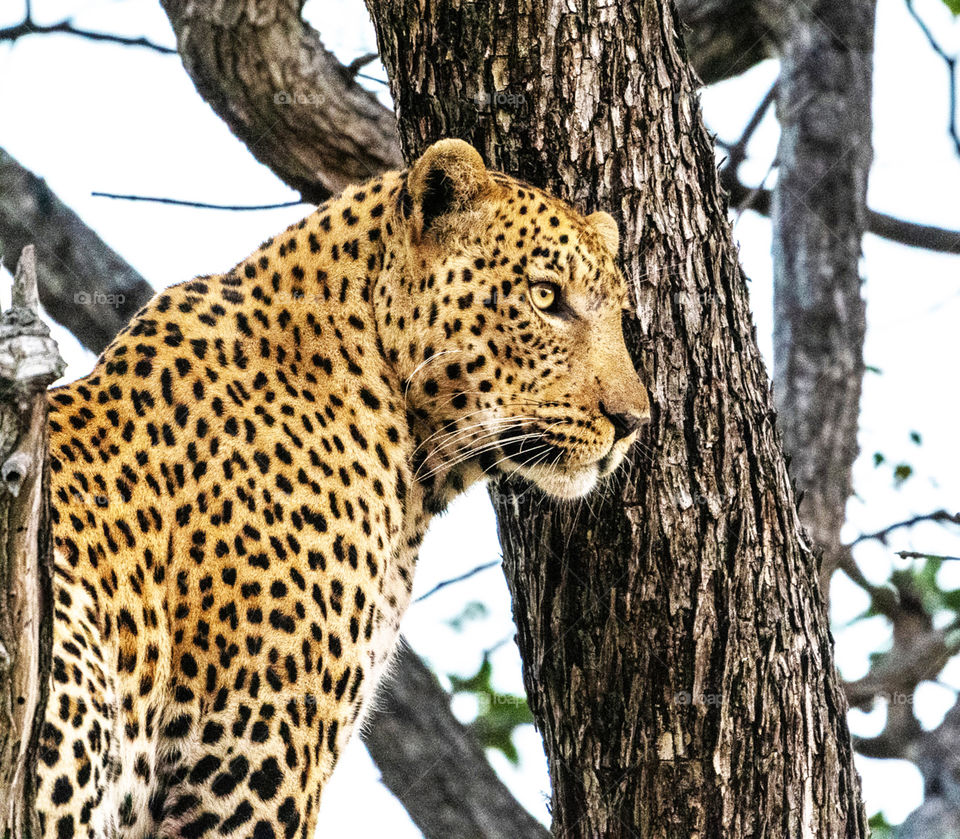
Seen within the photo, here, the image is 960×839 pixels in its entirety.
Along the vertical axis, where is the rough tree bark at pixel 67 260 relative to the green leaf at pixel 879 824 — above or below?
above

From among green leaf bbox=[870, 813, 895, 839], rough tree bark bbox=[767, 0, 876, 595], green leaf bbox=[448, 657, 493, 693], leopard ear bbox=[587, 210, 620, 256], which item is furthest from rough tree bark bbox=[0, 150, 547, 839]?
leopard ear bbox=[587, 210, 620, 256]

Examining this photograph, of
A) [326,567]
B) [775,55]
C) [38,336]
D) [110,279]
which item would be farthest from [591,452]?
[775,55]

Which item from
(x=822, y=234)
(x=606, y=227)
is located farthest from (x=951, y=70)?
(x=606, y=227)

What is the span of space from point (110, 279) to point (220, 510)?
17.2 ft

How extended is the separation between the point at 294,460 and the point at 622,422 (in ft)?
4.64

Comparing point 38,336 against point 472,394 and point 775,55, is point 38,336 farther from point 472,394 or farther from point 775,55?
point 775,55

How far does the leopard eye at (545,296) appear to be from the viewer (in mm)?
6027

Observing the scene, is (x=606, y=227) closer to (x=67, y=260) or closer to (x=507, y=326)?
(x=507, y=326)

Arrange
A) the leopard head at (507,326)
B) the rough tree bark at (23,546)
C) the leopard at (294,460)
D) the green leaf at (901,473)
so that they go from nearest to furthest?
Result: 1. the rough tree bark at (23,546)
2. the leopard at (294,460)
3. the leopard head at (507,326)
4. the green leaf at (901,473)

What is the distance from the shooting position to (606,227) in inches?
241

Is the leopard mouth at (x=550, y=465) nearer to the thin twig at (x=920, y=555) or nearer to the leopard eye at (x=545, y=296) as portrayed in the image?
the leopard eye at (x=545, y=296)

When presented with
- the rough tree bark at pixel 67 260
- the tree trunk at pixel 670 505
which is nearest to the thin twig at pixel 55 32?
the rough tree bark at pixel 67 260

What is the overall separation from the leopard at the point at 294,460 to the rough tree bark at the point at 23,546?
1.06 metres

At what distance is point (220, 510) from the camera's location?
5.37m
